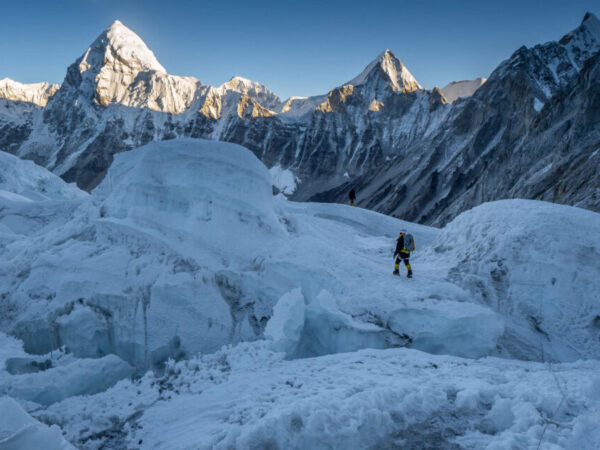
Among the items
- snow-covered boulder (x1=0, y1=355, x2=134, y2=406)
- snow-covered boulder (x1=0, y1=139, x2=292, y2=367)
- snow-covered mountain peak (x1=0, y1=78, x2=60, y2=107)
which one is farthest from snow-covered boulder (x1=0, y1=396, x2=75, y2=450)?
snow-covered mountain peak (x1=0, y1=78, x2=60, y2=107)

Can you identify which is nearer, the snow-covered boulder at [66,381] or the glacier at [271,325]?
the glacier at [271,325]

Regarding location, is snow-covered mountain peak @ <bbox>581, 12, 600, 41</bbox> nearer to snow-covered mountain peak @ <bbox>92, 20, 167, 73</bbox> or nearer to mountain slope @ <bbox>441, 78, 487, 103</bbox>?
mountain slope @ <bbox>441, 78, 487, 103</bbox>

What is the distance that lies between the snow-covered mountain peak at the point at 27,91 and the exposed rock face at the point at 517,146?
121 meters

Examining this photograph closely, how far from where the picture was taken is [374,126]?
314ft

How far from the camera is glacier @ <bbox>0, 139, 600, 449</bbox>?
4.06 m

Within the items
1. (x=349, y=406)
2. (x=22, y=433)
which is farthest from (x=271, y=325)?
(x=22, y=433)

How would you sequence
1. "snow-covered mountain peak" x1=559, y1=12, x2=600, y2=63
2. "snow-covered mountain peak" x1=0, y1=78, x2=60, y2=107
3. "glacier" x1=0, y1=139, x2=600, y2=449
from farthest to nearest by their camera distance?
"snow-covered mountain peak" x1=0, y1=78, x2=60, y2=107 → "snow-covered mountain peak" x1=559, y1=12, x2=600, y2=63 → "glacier" x1=0, y1=139, x2=600, y2=449

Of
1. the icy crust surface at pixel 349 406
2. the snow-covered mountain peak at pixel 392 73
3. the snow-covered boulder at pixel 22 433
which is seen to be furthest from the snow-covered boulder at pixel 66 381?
the snow-covered mountain peak at pixel 392 73

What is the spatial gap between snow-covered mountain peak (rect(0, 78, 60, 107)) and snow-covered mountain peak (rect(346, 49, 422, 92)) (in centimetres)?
11091

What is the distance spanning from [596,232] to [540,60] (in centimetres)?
5561

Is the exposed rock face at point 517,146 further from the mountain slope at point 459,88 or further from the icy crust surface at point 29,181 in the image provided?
the mountain slope at point 459,88

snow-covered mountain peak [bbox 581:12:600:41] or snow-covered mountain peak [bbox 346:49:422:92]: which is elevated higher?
snow-covered mountain peak [bbox 346:49:422:92]

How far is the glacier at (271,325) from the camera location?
13.3 feet

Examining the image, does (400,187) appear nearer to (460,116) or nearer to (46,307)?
(460,116)
